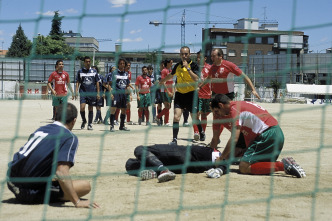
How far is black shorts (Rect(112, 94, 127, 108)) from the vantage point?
10.7 meters

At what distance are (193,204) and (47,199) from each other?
1.30 m

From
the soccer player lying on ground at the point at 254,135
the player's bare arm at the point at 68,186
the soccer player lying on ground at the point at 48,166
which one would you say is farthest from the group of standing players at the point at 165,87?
the player's bare arm at the point at 68,186

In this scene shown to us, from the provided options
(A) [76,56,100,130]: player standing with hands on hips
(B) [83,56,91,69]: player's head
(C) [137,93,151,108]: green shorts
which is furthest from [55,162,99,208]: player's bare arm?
(C) [137,93,151,108]: green shorts

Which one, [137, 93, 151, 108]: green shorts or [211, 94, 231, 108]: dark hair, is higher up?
[211, 94, 231, 108]: dark hair

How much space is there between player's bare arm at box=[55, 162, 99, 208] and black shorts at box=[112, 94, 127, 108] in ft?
22.1

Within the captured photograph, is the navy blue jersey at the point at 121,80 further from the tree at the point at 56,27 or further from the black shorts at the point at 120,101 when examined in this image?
Answer: the tree at the point at 56,27

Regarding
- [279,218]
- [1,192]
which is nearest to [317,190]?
[279,218]

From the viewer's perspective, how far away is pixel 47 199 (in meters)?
4.16

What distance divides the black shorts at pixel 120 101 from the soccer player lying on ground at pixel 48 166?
21.4 feet

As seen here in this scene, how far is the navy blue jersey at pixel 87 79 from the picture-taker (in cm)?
1091

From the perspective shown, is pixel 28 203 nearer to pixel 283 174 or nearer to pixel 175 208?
pixel 175 208

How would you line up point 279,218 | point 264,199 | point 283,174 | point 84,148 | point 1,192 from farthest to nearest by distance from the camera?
point 84,148
point 283,174
point 1,192
point 264,199
point 279,218

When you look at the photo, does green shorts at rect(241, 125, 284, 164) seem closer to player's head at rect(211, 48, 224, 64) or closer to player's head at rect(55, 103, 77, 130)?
player's head at rect(211, 48, 224, 64)

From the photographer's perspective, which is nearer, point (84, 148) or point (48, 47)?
point (48, 47)
